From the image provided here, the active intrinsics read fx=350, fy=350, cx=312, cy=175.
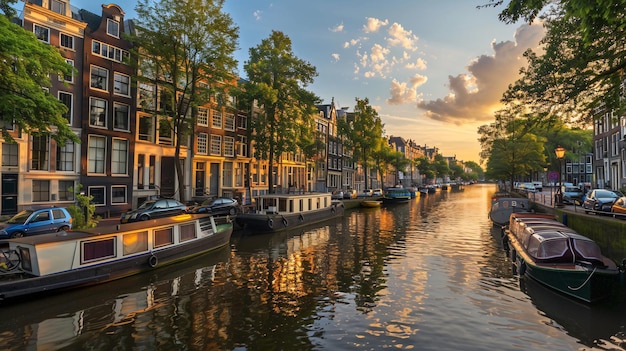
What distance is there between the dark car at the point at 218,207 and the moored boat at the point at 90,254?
11094mm

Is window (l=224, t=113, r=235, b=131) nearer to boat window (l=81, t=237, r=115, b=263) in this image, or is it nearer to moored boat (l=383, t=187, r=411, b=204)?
moored boat (l=383, t=187, r=411, b=204)

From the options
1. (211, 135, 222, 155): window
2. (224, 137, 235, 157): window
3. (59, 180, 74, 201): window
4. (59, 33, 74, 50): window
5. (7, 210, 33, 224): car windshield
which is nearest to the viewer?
(7, 210, 33, 224): car windshield

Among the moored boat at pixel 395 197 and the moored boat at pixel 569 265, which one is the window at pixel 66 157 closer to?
the moored boat at pixel 569 265

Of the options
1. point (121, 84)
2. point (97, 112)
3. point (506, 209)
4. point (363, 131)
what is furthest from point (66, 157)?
point (363, 131)

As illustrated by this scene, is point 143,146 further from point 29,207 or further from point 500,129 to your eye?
point 500,129

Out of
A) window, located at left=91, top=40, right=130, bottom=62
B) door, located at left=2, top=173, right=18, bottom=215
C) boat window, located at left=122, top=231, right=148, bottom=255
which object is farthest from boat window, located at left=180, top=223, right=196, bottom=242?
window, located at left=91, top=40, right=130, bottom=62

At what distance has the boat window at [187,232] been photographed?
19.7 metres

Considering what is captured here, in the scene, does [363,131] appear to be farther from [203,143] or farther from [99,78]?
[99,78]

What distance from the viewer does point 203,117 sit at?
42.8 meters

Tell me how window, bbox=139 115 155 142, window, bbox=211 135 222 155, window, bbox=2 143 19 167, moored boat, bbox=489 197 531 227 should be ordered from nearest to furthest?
window, bbox=2 143 19 167
moored boat, bbox=489 197 531 227
window, bbox=139 115 155 142
window, bbox=211 135 222 155

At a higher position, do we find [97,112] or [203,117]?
[203,117]

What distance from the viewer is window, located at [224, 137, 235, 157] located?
46188 millimetres

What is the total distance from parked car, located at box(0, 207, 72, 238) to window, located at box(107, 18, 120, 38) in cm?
2037

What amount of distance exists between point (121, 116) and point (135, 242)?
73.6ft
